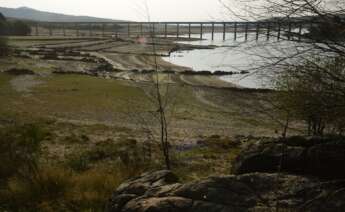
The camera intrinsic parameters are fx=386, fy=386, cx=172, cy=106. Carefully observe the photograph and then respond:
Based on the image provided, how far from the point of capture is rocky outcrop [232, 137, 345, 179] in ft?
14.6

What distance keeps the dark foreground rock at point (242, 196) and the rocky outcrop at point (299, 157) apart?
0.94ft

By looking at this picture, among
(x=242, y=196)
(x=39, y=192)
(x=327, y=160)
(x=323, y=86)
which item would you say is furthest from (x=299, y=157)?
(x=39, y=192)

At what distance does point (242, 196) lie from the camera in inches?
164

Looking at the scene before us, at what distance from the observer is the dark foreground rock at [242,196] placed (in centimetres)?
385

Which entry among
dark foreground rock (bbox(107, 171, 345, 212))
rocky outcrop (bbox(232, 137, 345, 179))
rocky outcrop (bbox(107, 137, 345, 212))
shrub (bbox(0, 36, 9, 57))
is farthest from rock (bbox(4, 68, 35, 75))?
dark foreground rock (bbox(107, 171, 345, 212))

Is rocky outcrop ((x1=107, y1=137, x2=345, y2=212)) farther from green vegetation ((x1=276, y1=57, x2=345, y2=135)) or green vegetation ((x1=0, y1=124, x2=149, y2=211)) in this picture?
green vegetation ((x1=0, y1=124, x2=149, y2=211))

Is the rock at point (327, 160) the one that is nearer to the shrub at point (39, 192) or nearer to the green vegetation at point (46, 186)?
the green vegetation at point (46, 186)

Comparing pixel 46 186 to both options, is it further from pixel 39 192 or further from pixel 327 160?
pixel 327 160

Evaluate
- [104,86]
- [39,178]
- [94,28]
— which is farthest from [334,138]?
[94,28]

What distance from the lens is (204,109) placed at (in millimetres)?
27828

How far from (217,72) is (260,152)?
4319 centimetres

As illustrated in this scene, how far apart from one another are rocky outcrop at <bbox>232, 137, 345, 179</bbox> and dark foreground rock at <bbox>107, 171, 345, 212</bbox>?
0.29m

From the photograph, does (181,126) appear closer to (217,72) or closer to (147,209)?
(147,209)

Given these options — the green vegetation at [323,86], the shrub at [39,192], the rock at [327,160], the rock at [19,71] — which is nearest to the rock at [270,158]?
the rock at [327,160]
